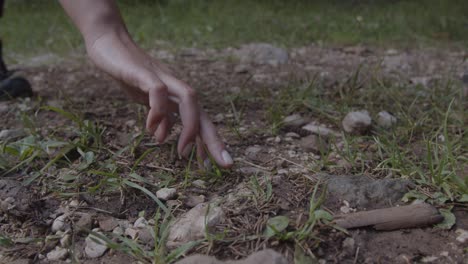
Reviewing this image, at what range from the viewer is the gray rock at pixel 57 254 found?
1.15 metres

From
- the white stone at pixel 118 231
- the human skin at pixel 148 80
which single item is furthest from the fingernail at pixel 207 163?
the white stone at pixel 118 231

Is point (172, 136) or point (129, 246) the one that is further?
point (172, 136)

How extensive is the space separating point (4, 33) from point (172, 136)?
13.4ft

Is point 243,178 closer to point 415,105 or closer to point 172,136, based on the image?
point 172,136

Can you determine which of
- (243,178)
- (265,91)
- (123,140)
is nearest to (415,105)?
(265,91)

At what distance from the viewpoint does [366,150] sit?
166 centimetres

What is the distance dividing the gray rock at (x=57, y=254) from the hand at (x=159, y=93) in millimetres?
394

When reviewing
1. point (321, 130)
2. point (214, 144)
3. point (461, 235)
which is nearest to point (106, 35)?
point (214, 144)

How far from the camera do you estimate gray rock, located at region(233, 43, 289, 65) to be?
10.3 feet

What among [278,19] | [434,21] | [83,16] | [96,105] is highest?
[83,16]

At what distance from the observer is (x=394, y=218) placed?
3.93 ft

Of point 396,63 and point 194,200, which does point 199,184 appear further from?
point 396,63

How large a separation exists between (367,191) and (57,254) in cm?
84

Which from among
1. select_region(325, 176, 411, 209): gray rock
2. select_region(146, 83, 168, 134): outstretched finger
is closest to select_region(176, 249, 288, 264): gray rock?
select_region(325, 176, 411, 209): gray rock
